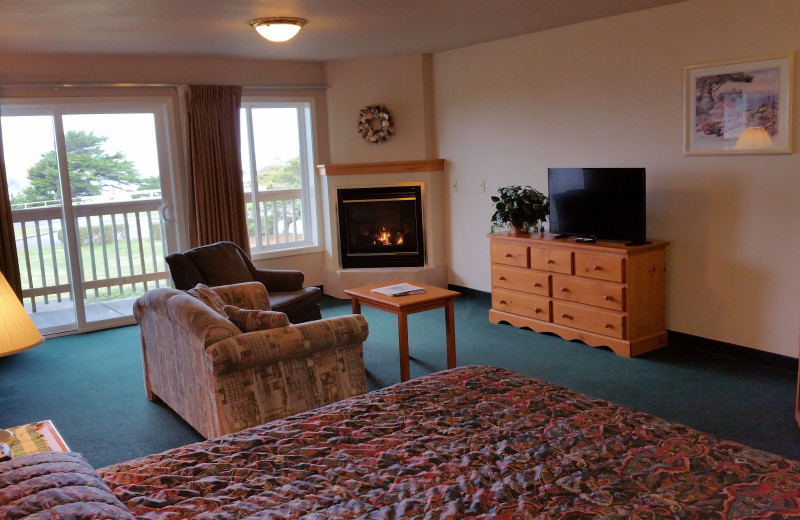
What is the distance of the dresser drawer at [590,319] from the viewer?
4980 millimetres

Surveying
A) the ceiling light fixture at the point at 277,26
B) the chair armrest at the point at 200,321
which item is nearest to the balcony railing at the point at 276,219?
the ceiling light fixture at the point at 277,26

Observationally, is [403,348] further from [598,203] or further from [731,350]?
[731,350]

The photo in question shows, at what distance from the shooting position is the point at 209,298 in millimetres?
3916

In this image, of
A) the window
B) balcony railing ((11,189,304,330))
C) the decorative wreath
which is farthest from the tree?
the decorative wreath

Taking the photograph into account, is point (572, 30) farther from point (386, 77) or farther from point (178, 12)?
point (178, 12)

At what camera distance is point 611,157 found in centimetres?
550

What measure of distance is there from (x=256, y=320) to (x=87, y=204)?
365 cm

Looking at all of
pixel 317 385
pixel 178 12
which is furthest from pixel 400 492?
pixel 178 12

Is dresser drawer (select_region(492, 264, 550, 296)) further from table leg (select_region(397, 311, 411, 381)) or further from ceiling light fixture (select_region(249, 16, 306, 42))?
ceiling light fixture (select_region(249, 16, 306, 42))

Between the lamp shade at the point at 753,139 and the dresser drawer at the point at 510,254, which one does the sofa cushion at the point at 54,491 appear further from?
the lamp shade at the point at 753,139

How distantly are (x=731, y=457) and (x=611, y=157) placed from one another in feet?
12.7

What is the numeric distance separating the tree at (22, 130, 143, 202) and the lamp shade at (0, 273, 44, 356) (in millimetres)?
4427

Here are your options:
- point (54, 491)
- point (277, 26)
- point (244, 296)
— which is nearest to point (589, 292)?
point (244, 296)

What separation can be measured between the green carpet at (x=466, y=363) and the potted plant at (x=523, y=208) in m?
0.91
